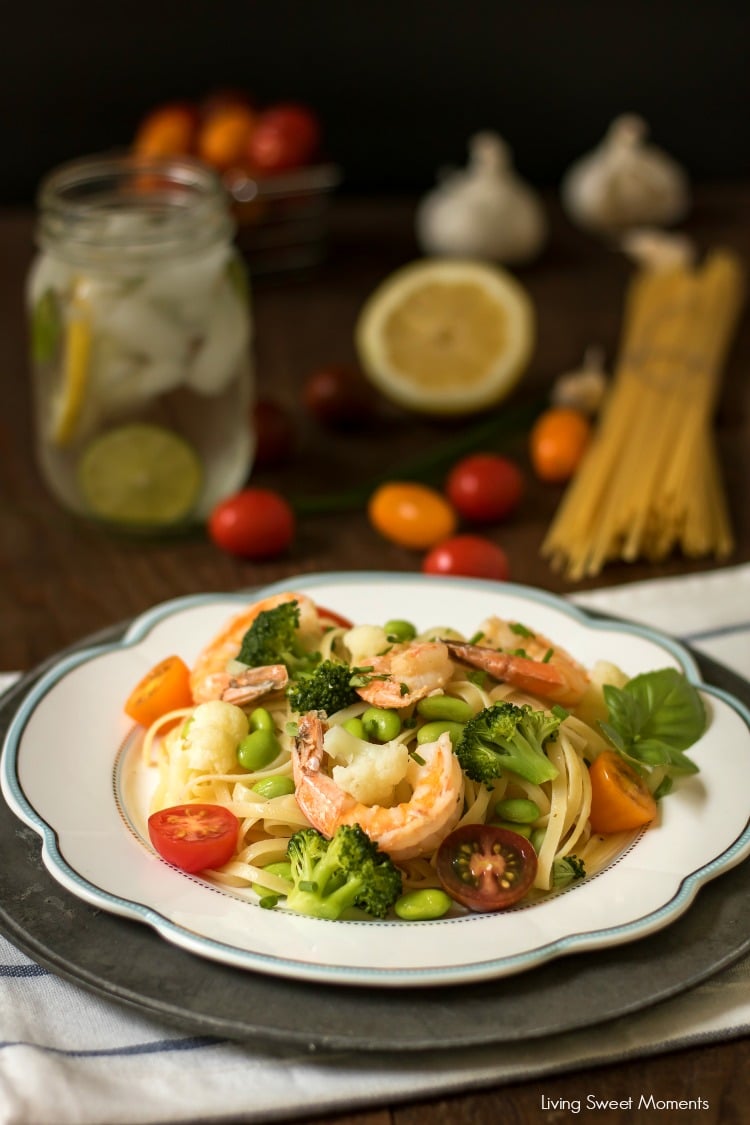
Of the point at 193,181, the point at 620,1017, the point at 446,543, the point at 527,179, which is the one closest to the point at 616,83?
the point at 527,179

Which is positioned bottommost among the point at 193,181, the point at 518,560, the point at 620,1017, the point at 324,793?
the point at 518,560

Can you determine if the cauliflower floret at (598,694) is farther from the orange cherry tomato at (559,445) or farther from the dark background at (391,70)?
the dark background at (391,70)

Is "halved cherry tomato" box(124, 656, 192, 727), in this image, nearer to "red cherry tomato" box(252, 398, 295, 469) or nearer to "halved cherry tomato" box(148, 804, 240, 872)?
"halved cherry tomato" box(148, 804, 240, 872)

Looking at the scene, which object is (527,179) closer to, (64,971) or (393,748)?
(393,748)

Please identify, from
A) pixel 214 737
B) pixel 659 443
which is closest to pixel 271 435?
pixel 659 443

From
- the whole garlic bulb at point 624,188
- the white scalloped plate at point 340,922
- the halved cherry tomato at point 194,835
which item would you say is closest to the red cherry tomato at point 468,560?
the white scalloped plate at point 340,922
